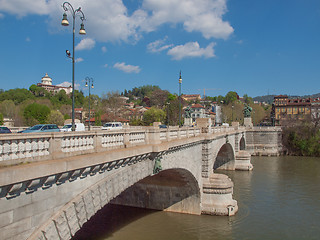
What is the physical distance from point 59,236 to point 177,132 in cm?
1028

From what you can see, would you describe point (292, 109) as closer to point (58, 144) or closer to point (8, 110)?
point (8, 110)

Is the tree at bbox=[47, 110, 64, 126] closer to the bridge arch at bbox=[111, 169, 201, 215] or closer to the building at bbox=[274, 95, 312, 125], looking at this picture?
the bridge arch at bbox=[111, 169, 201, 215]

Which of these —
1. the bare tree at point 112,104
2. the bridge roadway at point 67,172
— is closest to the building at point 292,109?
the bare tree at point 112,104

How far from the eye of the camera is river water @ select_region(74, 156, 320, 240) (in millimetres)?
17438

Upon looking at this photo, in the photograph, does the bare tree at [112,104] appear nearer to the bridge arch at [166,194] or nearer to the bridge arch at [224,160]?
the bridge arch at [224,160]

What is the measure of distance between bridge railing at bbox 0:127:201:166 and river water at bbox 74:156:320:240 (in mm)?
9249

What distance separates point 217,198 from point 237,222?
216 centimetres

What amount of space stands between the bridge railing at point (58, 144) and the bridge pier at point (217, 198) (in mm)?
10823

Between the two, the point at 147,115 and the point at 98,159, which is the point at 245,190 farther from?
the point at 147,115

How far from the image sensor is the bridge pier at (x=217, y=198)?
2003 cm

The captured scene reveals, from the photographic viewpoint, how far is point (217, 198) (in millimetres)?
20516

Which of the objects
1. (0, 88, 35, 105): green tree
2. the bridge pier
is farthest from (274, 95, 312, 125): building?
(0, 88, 35, 105): green tree

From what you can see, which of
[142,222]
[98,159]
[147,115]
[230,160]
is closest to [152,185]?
[142,222]

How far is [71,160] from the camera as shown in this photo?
6723mm
